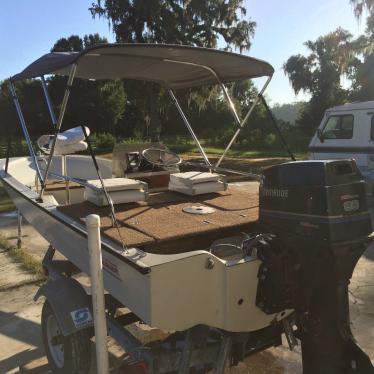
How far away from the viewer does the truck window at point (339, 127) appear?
909cm

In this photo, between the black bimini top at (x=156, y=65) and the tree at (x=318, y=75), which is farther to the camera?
the tree at (x=318, y=75)

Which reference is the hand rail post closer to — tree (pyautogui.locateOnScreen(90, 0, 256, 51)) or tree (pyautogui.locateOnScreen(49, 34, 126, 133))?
tree (pyautogui.locateOnScreen(90, 0, 256, 51))

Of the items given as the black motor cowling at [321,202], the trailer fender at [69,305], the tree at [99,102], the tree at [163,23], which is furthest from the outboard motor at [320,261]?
the tree at [99,102]

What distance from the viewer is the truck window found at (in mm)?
9094

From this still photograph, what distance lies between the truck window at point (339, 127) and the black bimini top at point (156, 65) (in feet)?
17.7

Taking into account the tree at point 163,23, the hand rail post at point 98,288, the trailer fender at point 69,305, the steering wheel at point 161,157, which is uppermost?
the tree at point 163,23

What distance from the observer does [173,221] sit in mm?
2932

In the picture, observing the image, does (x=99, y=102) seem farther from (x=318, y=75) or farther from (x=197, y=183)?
(x=197, y=183)

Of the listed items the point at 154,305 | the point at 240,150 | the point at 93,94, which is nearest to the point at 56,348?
the point at 154,305

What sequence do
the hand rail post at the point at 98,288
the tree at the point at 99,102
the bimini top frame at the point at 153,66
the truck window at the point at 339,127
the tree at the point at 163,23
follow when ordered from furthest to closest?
the tree at the point at 99,102 < the tree at the point at 163,23 < the truck window at the point at 339,127 < the bimini top frame at the point at 153,66 < the hand rail post at the point at 98,288

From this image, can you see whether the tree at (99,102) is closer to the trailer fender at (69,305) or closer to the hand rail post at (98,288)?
the trailer fender at (69,305)

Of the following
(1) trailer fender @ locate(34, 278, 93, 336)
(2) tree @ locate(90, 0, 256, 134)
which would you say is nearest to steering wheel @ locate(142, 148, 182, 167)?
(1) trailer fender @ locate(34, 278, 93, 336)

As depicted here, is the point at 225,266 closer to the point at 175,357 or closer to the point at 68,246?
the point at 175,357

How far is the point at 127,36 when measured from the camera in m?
19.5
